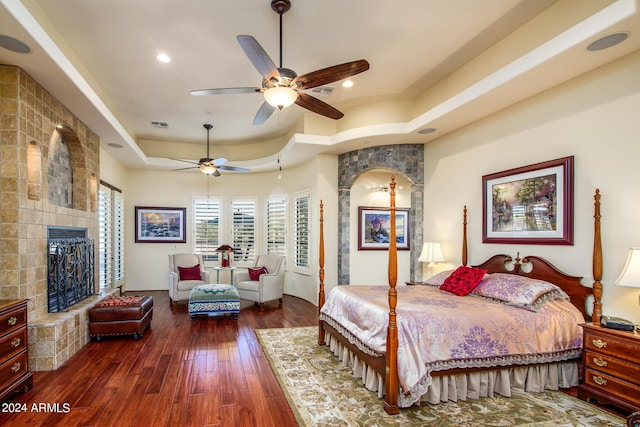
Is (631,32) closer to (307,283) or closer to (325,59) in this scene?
(325,59)

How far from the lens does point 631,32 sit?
288 centimetres

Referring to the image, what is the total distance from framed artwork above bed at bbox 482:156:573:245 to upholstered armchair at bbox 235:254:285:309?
379 cm

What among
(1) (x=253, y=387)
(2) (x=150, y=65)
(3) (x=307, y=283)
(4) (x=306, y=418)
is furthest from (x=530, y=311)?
(2) (x=150, y=65)

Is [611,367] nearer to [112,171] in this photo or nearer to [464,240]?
Result: [464,240]

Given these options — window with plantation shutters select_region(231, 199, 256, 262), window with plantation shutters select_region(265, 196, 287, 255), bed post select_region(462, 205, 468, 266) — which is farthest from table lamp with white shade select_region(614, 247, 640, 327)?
window with plantation shutters select_region(231, 199, 256, 262)

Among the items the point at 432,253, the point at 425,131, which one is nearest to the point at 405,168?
the point at 425,131

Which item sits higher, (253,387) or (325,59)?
(325,59)

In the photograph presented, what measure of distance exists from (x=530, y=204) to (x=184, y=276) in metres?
5.93

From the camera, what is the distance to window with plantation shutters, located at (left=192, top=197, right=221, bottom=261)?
29.1 ft

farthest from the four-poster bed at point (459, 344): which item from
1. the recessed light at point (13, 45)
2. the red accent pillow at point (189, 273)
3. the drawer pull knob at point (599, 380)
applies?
the red accent pillow at point (189, 273)

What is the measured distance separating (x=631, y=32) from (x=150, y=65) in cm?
502

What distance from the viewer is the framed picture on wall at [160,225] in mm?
8516

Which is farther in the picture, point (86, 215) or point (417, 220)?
point (417, 220)

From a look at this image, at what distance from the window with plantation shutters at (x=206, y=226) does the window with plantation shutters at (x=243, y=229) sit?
1.28ft
